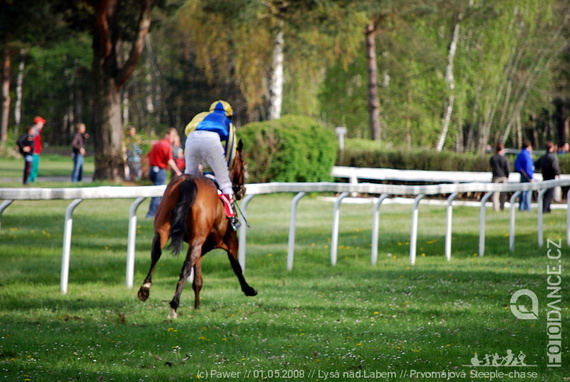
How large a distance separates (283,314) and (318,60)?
25434 mm

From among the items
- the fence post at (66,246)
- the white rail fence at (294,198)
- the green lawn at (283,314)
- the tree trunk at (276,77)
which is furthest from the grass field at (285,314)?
the tree trunk at (276,77)

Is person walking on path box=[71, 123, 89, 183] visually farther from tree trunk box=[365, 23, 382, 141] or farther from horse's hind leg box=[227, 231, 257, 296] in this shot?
horse's hind leg box=[227, 231, 257, 296]

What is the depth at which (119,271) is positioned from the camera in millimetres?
11531

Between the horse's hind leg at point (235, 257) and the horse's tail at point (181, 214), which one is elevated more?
the horse's tail at point (181, 214)

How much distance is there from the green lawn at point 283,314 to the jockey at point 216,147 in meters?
1.10

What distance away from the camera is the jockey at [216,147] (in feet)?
28.4

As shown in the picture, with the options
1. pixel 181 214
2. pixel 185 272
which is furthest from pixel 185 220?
pixel 185 272

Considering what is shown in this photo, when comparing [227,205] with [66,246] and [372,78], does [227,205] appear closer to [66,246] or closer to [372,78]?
[66,246]

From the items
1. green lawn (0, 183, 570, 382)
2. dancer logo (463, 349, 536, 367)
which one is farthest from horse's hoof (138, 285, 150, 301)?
dancer logo (463, 349, 536, 367)

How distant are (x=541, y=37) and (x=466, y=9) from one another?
279 inches

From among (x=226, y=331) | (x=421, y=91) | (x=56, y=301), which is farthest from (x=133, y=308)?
(x=421, y=91)

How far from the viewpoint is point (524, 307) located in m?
8.45

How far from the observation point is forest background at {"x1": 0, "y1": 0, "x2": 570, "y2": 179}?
27.6m

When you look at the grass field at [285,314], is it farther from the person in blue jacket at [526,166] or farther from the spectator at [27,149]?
the spectator at [27,149]
